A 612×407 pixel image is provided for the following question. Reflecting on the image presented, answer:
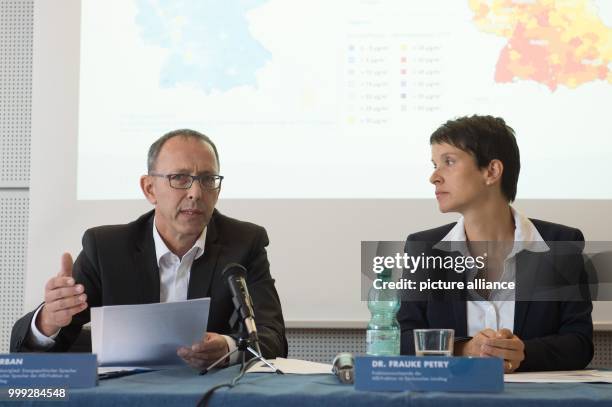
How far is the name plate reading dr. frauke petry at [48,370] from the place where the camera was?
1387 millimetres

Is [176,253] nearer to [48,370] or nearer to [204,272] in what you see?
[204,272]

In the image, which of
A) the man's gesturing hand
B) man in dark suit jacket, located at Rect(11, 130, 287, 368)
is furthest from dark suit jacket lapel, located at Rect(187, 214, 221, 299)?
the man's gesturing hand

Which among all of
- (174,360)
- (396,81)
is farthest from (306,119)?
(174,360)

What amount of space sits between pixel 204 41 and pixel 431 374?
90.0 inches

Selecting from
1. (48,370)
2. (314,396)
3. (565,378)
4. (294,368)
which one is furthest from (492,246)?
(48,370)

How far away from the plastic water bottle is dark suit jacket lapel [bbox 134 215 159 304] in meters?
0.67

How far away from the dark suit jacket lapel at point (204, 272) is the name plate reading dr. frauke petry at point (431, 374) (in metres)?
1.03

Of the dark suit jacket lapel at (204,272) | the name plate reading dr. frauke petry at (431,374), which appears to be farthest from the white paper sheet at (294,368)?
the dark suit jacket lapel at (204,272)

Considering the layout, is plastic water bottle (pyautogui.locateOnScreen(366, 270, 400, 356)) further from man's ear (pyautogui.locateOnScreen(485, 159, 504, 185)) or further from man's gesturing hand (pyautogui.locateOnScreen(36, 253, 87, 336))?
man's gesturing hand (pyautogui.locateOnScreen(36, 253, 87, 336))

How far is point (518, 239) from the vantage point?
238cm

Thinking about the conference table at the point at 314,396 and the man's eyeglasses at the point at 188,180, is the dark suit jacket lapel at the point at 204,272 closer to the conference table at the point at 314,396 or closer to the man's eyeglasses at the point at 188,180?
the man's eyeglasses at the point at 188,180

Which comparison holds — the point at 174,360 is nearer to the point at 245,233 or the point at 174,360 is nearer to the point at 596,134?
the point at 245,233

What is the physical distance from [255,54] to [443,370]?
7.17ft

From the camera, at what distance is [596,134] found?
10.2ft
